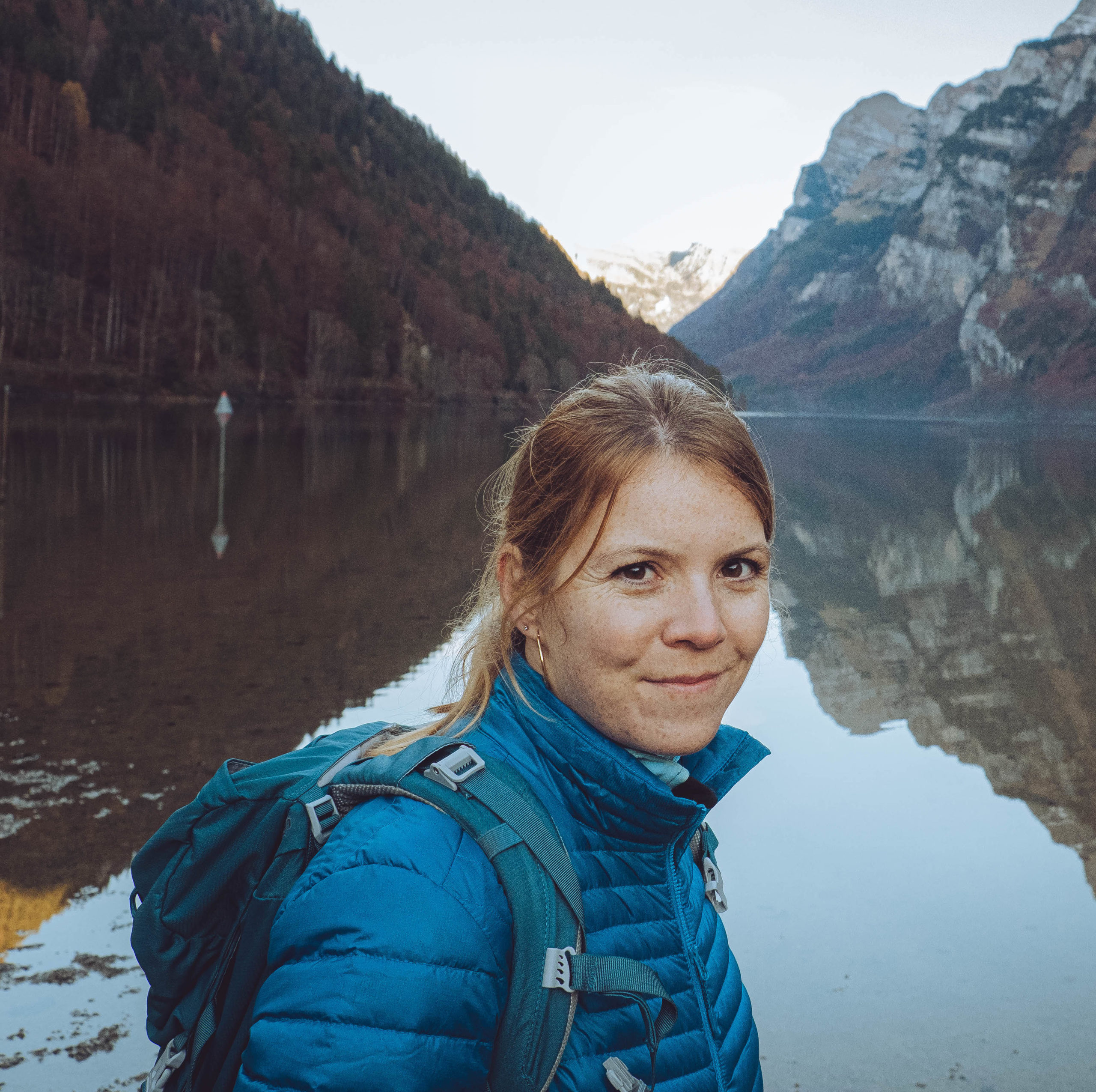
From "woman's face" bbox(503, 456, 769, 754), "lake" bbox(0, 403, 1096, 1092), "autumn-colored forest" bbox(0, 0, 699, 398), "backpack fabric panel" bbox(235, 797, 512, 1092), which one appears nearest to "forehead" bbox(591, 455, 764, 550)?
"woman's face" bbox(503, 456, 769, 754)

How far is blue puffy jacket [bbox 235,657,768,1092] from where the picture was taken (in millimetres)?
1076

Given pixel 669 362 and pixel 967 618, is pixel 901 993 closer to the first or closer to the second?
pixel 669 362

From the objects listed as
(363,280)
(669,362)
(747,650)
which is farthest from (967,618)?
(363,280)

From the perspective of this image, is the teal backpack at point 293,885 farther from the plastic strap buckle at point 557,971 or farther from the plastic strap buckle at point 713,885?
the plastic strap buckle at point 713,885

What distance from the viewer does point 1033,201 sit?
165750 millimetres

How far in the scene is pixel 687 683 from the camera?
1.49 meters

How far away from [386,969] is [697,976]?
1.88 feet

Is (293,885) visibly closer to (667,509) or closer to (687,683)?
(687,683)

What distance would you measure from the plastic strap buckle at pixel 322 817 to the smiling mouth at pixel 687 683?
0.46m

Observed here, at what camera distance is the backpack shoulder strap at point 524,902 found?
1.16 metres

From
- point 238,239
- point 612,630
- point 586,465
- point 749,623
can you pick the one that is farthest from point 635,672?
point 238,239

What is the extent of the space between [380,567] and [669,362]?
844 centimetres

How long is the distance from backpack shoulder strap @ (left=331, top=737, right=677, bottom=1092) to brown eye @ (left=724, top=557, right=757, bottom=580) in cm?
52

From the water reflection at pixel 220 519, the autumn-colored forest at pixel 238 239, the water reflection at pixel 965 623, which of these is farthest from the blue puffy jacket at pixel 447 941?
the autumn-colored forest at pixel 238 239
